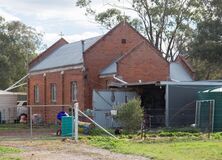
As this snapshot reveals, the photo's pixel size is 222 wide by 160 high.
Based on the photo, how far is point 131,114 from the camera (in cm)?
3070

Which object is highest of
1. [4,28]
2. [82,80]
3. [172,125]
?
[4,28]

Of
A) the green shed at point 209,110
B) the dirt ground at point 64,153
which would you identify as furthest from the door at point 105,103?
the dirt ground at point 64,153

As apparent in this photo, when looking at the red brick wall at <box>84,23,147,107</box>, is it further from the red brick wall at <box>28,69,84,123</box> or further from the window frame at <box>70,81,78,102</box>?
the window frame at <box>70,81,78,102</box>

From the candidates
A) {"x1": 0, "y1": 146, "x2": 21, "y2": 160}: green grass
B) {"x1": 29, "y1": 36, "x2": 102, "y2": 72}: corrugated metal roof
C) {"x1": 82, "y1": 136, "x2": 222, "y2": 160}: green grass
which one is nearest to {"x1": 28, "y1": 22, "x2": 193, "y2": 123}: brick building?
{"x1": 29, "y1": 36, "x2": 102, "y2": 72}: corrugated metal roof

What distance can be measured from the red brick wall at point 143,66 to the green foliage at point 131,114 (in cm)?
1368

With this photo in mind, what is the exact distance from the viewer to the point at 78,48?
53.4 m

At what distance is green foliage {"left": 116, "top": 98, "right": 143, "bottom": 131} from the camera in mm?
30598

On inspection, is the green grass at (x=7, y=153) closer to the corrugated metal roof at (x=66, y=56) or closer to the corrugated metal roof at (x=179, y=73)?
the corrugated metal roof at (x=66, y=56)

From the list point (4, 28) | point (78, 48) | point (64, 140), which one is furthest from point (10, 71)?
point (64, 140)

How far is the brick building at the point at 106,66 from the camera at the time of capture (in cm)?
4578

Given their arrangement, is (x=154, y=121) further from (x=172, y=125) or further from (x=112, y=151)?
(x=112, y=151)

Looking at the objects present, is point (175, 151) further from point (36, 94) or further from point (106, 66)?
point (36, 94)

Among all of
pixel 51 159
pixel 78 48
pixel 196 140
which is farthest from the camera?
pixel 78 48

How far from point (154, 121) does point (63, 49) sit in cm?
2193
